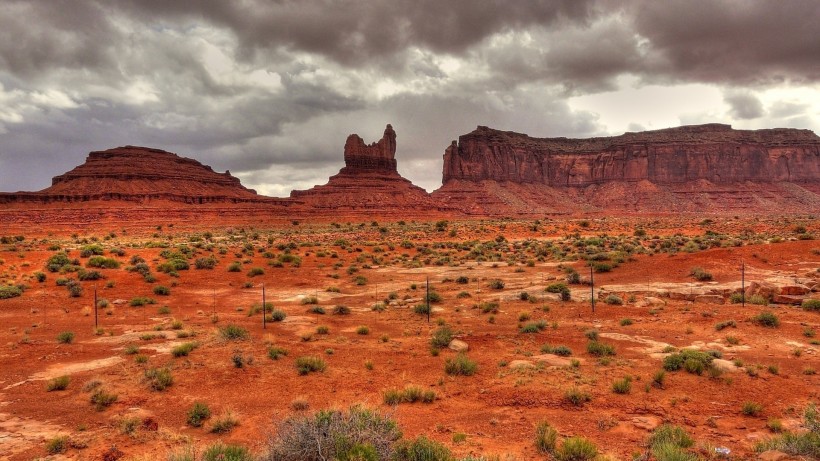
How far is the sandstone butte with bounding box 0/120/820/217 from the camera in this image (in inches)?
4176

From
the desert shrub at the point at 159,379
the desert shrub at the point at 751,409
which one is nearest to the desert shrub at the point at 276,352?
the desert shrub at the point at 159,379

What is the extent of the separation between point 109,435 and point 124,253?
30.4 m

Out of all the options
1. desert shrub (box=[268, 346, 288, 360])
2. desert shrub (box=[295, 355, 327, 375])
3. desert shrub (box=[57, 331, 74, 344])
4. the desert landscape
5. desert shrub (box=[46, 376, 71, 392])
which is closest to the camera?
the desert landscape

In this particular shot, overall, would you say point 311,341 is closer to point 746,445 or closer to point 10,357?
point 10,357

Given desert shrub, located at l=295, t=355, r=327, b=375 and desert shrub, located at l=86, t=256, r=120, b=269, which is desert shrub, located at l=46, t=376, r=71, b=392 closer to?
desert shrub, located at l=295, t=355, r=327, b=375

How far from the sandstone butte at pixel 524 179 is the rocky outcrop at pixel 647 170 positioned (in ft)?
1.20

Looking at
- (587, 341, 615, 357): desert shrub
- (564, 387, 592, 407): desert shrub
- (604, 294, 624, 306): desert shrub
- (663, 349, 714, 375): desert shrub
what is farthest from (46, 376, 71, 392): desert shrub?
(604, 294, 624, 306): desert shrub

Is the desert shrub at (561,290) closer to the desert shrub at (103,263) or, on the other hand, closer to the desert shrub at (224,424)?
the desert shrub at (224,424)

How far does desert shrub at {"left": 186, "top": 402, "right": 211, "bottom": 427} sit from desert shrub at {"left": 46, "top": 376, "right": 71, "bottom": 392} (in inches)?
135

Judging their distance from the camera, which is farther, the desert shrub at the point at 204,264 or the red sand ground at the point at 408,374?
the desert shrub at the point at 204,264

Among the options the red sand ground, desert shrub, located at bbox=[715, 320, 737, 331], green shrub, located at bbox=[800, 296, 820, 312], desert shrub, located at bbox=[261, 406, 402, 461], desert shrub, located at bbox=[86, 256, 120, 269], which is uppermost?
desert shrub, located at bbox=[86, 256, 120, 269]

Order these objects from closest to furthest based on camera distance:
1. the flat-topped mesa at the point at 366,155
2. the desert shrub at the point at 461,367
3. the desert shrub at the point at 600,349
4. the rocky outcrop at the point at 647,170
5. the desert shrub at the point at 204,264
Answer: the desert shrub at the point at 461,367
the desert shrub at the point at 600,349
the desert shrub at the point at 204,264
the flat-topped mesa at the point at 366,155
the rocky outcrop at the point at 647,170

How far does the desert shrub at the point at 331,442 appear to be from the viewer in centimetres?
529

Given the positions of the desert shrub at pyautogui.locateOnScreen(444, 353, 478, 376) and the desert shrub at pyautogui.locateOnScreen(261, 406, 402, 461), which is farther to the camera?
the desert shrub at pyautogui.locateOnScreen(444, 353, 478, 376)
